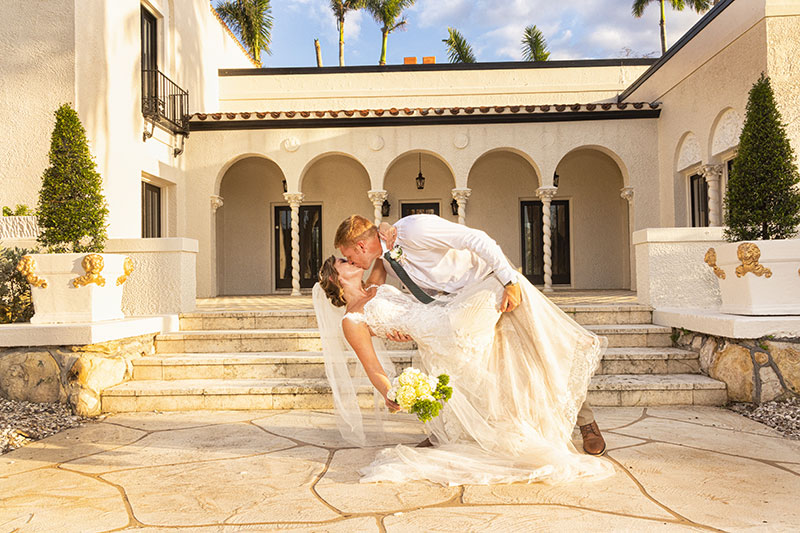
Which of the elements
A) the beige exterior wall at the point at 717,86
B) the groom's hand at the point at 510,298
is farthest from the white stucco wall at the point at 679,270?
the groom's hand at the point at 510,298

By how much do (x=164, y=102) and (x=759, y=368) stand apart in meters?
10.7

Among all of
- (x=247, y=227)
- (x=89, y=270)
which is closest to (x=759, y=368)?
(x=89, y=270)

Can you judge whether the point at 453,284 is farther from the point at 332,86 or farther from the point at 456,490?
the point at 332,86

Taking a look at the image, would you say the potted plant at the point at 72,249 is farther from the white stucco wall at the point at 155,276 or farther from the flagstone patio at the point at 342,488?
the flagstone patio at the point at 342,488

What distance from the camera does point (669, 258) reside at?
6.56 m

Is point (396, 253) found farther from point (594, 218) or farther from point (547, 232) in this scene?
point (594, 218)

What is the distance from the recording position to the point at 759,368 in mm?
4836

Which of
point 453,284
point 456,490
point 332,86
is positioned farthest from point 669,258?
point 332,86

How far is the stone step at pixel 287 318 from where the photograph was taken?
21.7 ft

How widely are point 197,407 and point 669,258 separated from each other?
545cm

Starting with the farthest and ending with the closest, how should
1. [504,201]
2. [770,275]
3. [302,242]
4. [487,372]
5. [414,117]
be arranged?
[302,242]
[504,201]
[414,117]
[770,275]
[487,372]

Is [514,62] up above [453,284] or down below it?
above

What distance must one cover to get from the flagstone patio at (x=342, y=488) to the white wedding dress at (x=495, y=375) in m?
0.23

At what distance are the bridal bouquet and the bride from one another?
0.62ft
